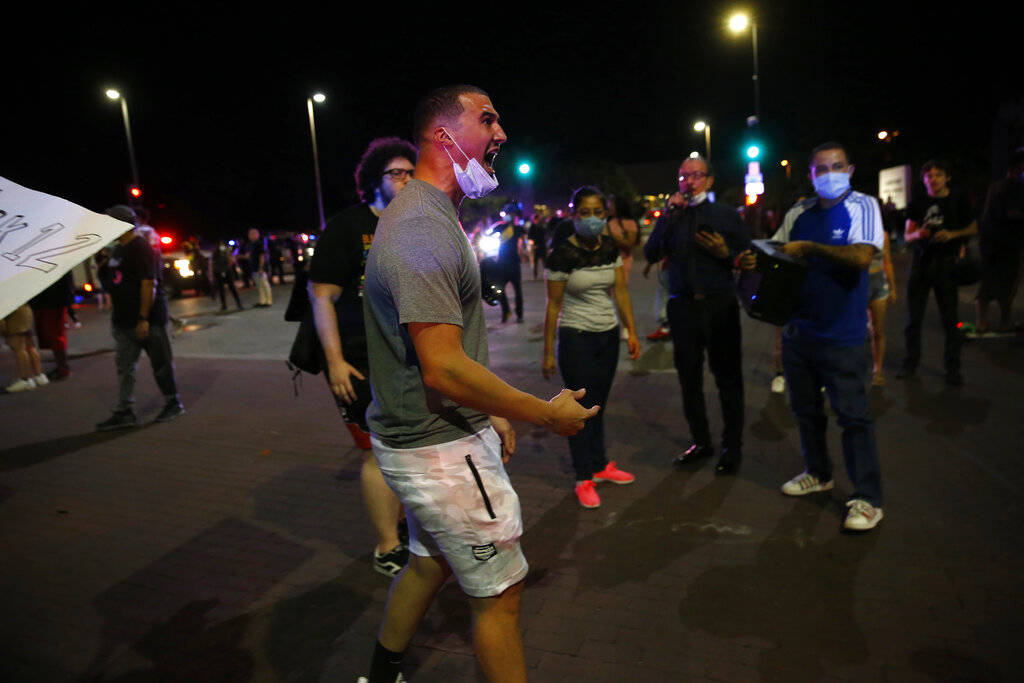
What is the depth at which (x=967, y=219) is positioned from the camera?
6535 millimetres

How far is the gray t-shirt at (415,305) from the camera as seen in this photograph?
1848mm

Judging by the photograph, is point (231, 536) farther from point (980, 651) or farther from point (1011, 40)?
point (1011, 40)

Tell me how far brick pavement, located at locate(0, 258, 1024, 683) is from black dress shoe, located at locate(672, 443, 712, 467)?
110mm

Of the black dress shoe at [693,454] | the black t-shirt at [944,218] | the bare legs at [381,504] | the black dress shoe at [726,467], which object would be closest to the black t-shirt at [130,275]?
the bare legs at [381,504]

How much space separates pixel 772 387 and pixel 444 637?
4.69m

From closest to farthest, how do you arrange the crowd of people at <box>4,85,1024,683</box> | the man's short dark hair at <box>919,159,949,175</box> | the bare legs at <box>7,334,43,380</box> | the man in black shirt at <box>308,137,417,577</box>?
1. the crowd of people at <box>4,85,1024,683</box>
2. the man in black shirt at <box>308,137,417,577</box>
3. the man's short dark hair at <box>919,159,949,175</box>
4. the bare legs at <box>7,334,43,380</box>

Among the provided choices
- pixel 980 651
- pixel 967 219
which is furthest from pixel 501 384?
pixel 967 219

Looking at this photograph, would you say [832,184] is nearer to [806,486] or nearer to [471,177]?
[806,486]

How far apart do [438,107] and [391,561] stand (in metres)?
2.36

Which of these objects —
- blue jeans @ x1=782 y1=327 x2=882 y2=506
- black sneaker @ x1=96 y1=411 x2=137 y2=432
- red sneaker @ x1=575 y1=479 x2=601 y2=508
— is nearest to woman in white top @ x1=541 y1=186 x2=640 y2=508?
red sneaker @ x1=575 y1=479 x2=601 y2=508

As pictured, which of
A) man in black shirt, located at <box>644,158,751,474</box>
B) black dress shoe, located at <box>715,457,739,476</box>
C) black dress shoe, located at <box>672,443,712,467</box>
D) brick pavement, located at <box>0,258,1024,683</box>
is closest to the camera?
brick pavement, located at <box>0,258,1024,683</box>

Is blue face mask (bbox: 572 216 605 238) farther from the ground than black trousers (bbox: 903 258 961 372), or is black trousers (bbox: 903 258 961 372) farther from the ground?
blue face mask (bbox: 572 216 605 238)

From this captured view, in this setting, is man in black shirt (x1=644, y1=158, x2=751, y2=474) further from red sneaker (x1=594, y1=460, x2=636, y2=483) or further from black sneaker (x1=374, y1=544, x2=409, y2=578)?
black sneaker (x1=374, y1=544, x2=409, y2=578)

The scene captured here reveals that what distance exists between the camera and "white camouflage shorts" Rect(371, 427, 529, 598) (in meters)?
2.11
